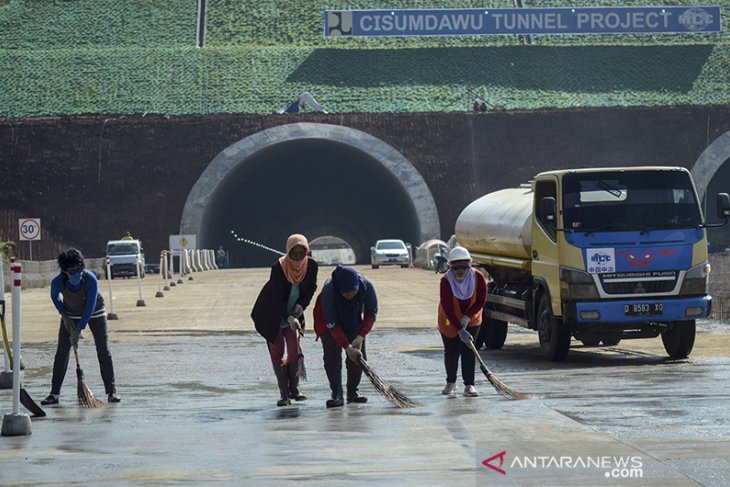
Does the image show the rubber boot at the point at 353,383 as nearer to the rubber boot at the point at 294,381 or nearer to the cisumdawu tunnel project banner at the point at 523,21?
the rubber boot at the point at 294,381

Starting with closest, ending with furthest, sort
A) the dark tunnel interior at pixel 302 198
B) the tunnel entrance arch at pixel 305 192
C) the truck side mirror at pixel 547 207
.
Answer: the truck side mirror at pixel 547 207
the tunnel entrance arch at pixel 305 192
the dark tunnel interior at pixel 302 198

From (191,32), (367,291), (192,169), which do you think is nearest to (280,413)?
(367,291)

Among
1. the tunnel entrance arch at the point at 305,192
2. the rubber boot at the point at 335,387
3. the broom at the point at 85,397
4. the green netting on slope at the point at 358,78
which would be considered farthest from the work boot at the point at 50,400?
the green netting on slope at the point at 358,78

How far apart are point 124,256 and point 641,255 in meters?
43.5

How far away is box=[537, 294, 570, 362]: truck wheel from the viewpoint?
19.6 m

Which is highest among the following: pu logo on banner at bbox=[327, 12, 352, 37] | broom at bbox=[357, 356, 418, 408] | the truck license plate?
pu logo on banner at bbox=[327, 12, 352, 37]

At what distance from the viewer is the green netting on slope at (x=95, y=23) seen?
7556 cm

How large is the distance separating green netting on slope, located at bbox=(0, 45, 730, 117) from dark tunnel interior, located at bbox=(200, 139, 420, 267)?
2858 millimetres

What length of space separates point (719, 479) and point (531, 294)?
39.6 feet

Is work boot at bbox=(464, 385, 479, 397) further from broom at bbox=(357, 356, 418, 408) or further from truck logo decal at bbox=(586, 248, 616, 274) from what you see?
truck logo decal at bbox=(586, 248, 616, 274)

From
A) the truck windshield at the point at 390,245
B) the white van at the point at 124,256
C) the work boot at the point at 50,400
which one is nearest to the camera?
the work boot at the point at 50,400

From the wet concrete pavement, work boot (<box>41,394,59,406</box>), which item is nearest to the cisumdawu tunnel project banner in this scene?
the wet concrete pavement

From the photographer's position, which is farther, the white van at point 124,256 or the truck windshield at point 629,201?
the white van at point 124,256

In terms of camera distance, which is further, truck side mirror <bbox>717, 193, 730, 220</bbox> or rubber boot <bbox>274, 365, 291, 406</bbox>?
truck side mirror <bbox>717, 193, 730, 220</bbox>
